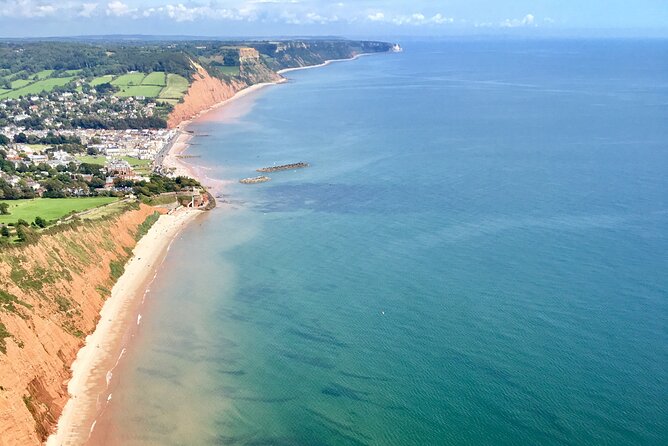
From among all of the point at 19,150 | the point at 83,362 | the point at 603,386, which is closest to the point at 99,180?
the point at 19,150

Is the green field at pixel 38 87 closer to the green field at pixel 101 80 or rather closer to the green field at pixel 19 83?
the green field at pixel 19 83

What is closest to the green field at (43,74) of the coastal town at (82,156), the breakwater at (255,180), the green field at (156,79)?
Answer: the green field at (156,79)

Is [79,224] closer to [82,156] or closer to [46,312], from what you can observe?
[46,312]

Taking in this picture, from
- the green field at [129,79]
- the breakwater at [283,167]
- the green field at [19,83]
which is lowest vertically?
the breakwater at [283,167]

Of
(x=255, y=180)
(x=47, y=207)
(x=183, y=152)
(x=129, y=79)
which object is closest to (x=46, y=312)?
(x=47, y=207)

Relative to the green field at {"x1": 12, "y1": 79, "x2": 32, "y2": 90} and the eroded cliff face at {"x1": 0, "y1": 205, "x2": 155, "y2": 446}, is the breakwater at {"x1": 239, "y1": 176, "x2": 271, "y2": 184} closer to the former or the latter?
the eroded cliff face at {"x1": 0, "y1": 205, "x2": 155, "y2": 446}

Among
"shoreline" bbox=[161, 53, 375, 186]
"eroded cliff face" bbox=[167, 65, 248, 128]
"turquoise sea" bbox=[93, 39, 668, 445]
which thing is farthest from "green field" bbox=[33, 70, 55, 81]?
"turquoise sea" bbox=[93, 39, 668, 445]
